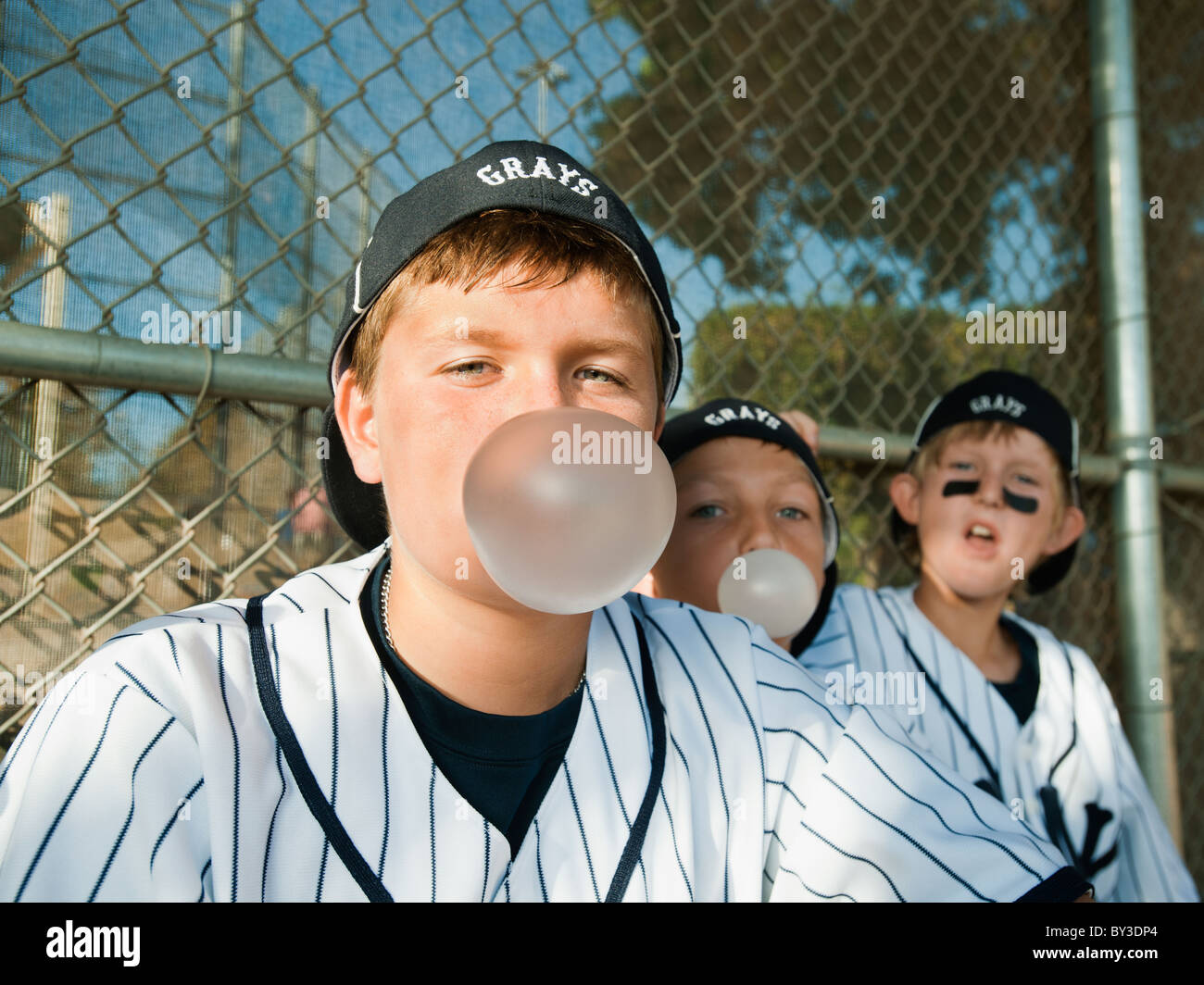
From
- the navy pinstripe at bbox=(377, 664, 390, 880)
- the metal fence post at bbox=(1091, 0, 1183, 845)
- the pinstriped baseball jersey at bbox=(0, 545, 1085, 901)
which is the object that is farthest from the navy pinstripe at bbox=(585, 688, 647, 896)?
the metal fence post at bbox=(1091, 0, 1183, 845)

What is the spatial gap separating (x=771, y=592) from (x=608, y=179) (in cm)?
97

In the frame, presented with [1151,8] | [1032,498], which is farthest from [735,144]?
[1151,8]

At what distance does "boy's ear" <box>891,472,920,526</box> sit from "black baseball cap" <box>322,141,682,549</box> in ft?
3.52

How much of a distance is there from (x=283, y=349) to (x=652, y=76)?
1.01 metres

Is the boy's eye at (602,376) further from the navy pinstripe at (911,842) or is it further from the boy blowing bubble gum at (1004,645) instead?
the boy blowing bubble gum at (1004,645)

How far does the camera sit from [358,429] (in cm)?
105

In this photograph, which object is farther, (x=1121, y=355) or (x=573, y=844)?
(x=1121, y=355)

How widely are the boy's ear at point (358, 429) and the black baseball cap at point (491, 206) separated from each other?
0.04 meters

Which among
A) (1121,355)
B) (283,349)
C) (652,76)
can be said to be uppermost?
(652,76)

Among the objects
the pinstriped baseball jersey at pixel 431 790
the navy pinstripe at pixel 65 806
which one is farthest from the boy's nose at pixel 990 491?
the navy pinstripe at pixel 65 806

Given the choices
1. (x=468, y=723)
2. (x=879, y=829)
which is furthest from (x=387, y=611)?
(x=879, y=829)

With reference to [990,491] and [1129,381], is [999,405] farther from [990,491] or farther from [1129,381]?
[1129,381]
